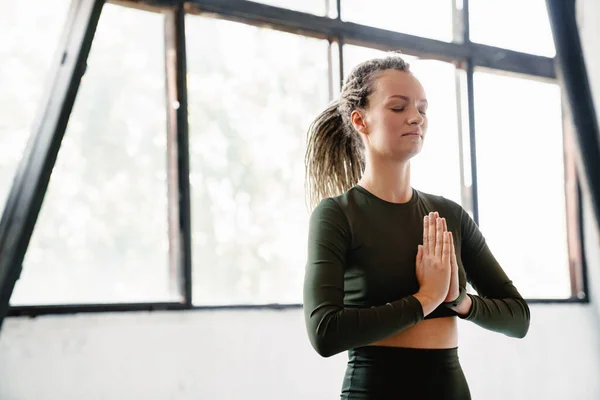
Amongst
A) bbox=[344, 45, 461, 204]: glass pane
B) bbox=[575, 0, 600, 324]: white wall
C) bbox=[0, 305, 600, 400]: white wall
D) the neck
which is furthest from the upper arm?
bbox=[575, 0, 600, 324]: white wall

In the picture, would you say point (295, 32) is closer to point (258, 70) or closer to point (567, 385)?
point (258, 70)

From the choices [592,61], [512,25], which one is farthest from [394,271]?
[592,61]

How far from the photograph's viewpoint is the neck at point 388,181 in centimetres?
160

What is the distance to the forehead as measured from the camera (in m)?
1.58

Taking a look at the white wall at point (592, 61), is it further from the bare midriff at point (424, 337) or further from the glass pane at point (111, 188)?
the bare midriff at point (424, 337)

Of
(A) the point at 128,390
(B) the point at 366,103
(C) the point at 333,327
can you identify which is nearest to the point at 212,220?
(A) the point at 128,390

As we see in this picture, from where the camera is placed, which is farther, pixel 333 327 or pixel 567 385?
pixel 567 385

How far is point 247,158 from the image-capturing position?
2.97m

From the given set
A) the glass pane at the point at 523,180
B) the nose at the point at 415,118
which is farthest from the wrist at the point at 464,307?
Answer: the glass pane at the point at 523,180

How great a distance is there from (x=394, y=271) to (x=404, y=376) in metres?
0.21

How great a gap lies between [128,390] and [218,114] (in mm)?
1127

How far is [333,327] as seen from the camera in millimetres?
1361

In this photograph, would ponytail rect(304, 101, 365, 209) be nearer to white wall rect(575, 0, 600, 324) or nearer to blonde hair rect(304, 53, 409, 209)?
blonde hair rect(304, 53, 409, 209)

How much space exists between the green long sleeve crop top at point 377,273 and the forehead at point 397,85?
0.73ft
